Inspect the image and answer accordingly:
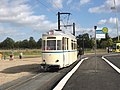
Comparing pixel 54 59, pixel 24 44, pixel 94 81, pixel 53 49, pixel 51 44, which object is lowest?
pixel 94 81

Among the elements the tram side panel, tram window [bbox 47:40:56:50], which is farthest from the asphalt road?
tram window [bbox 47:40:56:50]

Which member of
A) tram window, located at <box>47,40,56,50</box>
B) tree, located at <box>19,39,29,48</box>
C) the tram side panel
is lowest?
the tram side panel

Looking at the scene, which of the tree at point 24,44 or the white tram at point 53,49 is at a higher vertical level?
the tree at point 24,44

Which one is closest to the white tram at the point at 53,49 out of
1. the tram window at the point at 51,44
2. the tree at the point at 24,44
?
the tram window at the point at 51,44

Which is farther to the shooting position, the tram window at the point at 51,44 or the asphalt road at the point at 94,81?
the tram window at the point at 51,44

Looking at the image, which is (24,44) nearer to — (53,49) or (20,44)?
(20,44)

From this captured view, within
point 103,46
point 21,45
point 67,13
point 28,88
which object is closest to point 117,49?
point 67,13

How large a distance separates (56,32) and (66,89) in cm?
1124

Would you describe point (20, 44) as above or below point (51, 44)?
above

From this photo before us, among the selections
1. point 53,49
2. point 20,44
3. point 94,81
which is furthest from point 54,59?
point 20,44

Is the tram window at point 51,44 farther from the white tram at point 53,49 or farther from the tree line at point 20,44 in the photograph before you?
the tree line at point 20,44

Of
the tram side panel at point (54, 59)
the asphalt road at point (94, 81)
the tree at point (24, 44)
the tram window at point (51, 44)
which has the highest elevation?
the tree at point (24, 44)

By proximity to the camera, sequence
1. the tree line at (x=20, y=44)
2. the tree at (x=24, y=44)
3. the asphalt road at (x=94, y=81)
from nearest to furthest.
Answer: the asphalt road at (x=94, y=81), the tree line at (x=20, y=44), the tree at (x=24, y=44)

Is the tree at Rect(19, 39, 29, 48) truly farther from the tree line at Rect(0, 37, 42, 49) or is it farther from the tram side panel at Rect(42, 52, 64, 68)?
the tram side panel at Rect(42, 52, 64, 68)
